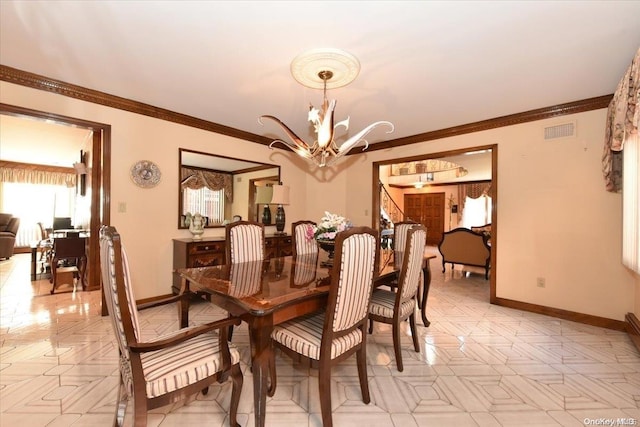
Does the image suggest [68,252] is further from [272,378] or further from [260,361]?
[260,361]

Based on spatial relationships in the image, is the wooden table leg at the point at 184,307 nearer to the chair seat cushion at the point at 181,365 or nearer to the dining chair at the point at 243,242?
the chair seat cushion at the point at 181,365

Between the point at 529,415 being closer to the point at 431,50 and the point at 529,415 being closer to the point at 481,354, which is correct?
the point at 481,354

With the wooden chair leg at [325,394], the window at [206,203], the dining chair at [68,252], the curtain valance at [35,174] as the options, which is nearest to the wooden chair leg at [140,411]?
the wooden chair leg at [325,394]

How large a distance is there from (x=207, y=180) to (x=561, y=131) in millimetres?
4476

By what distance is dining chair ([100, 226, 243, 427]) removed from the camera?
110cm

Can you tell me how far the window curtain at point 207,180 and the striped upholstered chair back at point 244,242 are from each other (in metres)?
1.61

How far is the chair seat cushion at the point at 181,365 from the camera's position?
1.18m

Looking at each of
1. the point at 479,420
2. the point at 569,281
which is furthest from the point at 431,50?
the point at 569,281

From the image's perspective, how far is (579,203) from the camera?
3.05m

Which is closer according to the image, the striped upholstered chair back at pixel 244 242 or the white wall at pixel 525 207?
the striped upholstered chair back at pixel 244 242

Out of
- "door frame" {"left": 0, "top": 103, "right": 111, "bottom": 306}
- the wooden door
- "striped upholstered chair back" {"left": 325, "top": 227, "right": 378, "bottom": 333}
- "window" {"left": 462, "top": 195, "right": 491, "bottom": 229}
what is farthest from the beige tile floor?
the wooden door

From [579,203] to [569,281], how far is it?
882 millimetres

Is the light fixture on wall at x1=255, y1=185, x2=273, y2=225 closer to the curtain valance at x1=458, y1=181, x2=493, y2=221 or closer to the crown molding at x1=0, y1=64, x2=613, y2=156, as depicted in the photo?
the crown molding at x1=0, y1=64, x2=613, y2=156

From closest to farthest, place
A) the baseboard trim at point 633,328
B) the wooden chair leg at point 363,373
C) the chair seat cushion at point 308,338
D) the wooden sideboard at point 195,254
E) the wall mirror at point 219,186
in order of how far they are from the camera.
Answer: the chair seat cushion at point 308,338
the wooden chair leg at point 363,373
the baseboard trim at point 633,328
the wooden sideboard at point 195,254
the wall mirror at point 219,186
